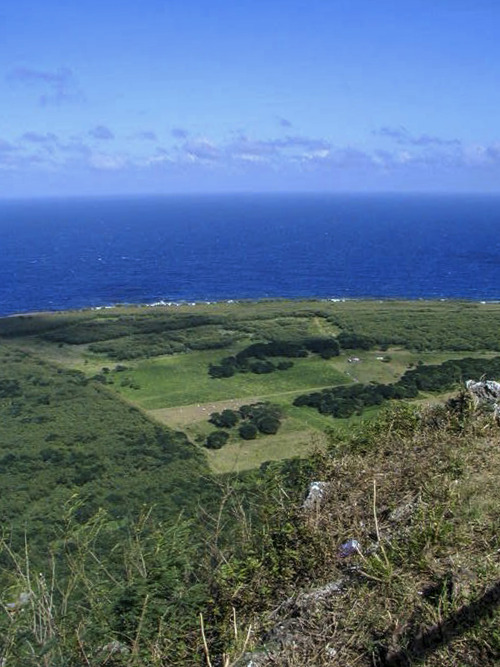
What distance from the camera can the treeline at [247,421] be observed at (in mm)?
33094

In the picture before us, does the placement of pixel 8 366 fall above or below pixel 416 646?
below

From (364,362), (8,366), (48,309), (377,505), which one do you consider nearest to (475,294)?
(364,362)

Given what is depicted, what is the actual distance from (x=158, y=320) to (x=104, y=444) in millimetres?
32263

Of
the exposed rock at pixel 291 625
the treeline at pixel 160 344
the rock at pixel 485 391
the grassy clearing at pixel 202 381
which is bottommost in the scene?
the grassy clearing at pixel 202 381

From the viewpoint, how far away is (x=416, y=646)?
5.70 meters

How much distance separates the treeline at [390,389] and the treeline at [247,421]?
8.44 ft

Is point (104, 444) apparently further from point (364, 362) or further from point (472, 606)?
point (472, 606)

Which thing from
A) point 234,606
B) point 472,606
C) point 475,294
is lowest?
point 475,294

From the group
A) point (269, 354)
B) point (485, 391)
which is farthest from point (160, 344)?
point (485, 391)

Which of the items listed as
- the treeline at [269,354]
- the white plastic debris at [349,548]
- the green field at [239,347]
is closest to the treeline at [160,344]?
the green field at [239,347]

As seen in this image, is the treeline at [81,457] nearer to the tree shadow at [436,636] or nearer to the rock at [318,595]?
the rock at [318,595]

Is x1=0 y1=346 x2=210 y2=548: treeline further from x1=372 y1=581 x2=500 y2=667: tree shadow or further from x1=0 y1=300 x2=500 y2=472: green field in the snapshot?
x1=372 y1=581 x2=500 y2=667: tree shadow

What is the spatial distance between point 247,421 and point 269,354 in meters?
15.0

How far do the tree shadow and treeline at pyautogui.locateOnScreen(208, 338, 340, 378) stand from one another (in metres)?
39.4
